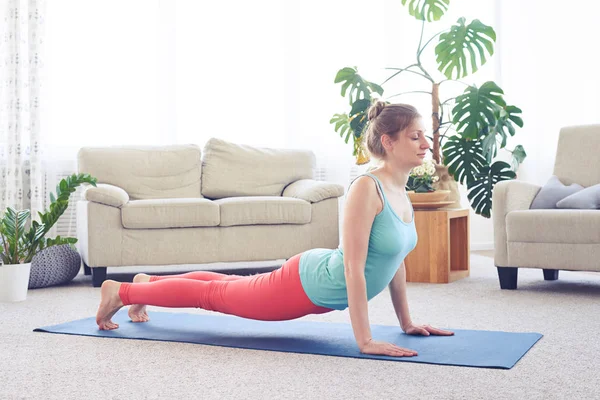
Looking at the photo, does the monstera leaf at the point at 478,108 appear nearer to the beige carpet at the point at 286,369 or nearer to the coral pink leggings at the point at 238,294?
the beige carpet at the point at 286,369

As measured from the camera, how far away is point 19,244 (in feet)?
12.1

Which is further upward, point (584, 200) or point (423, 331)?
point (584, 200)

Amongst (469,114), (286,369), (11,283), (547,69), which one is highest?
(547,69)

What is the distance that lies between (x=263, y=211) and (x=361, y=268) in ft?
7.29

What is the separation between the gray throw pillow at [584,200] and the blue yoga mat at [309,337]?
1419 millimetres

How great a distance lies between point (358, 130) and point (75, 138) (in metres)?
2.18

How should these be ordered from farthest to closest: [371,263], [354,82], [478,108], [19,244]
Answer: [354,82] → [478,108] → [19,244] → [371,263]

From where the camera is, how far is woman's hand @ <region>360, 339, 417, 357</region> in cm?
213

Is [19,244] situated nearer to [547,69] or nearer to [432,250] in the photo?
[432,250]

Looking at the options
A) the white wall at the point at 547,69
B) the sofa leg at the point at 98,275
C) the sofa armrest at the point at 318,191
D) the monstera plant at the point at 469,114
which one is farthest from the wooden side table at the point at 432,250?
the white wall at the point at 547,69

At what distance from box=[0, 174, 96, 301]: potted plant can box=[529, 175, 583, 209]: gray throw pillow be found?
2.35 metres

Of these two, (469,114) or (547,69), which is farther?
(547,69)

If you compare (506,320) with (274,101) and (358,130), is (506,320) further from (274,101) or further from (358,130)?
(274,101)

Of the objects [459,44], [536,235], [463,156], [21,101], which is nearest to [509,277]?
[536,235]
